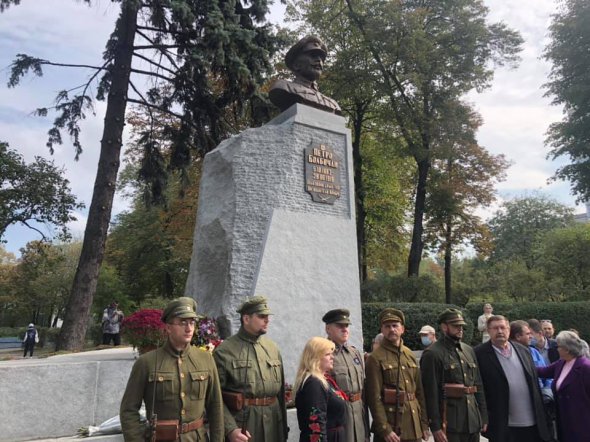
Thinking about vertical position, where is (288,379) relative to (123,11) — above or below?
below

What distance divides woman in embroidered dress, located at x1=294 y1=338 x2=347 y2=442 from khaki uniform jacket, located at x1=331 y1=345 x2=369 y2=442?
0.21 meters

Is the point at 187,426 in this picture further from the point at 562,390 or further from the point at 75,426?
the point at 562,390

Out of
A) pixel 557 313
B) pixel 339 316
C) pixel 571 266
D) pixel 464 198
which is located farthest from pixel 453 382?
pixel 571 266

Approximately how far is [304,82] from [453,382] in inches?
190

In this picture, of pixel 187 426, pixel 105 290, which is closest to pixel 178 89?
pixel 187 426

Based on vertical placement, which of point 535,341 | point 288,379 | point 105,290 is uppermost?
point 105,290

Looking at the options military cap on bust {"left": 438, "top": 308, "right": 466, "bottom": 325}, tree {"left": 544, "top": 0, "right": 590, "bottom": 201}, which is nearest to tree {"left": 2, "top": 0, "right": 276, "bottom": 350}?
military cap on bust {"left": 438, "top": 308, "right": 466, "bottom": 325}

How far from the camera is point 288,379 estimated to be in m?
5.64

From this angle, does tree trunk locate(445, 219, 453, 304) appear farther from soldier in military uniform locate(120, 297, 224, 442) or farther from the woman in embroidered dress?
soldier in military uniform locate(120, 297, 224, 442)

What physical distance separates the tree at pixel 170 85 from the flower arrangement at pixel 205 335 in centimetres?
762

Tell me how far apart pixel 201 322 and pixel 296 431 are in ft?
4.94

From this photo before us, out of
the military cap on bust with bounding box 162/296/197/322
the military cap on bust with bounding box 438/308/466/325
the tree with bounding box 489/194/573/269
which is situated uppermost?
the tree with bounding box 489/194/573/269

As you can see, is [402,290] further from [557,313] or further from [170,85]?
[170,85]

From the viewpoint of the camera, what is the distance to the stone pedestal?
5.79 m
